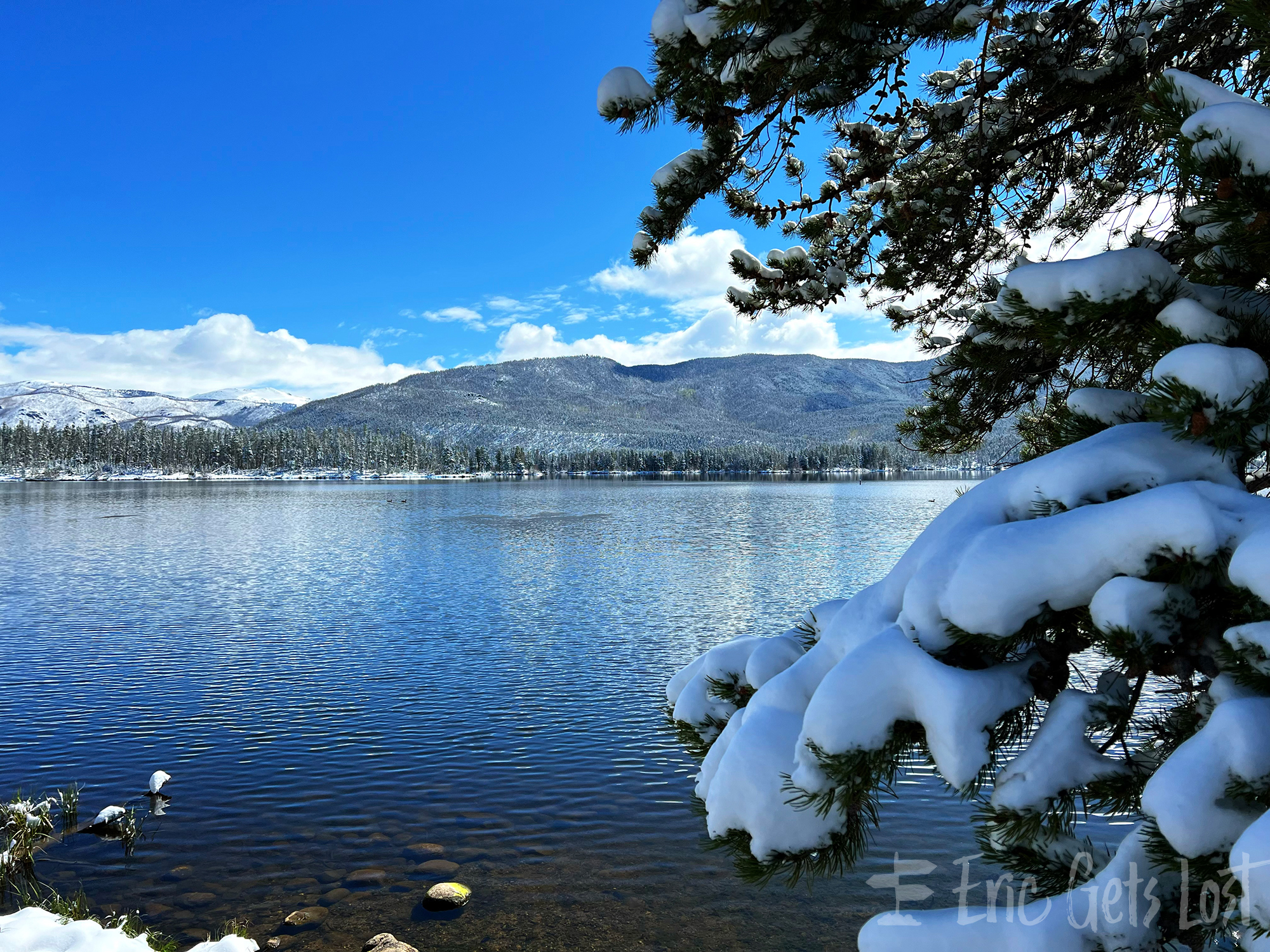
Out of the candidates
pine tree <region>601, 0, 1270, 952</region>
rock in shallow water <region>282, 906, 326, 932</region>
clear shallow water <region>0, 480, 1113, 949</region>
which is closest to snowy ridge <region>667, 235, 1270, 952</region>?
pine tree <region>601, 0, 1270, 952</region>

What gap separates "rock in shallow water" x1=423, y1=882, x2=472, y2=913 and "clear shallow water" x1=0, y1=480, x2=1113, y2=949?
0.77 ft

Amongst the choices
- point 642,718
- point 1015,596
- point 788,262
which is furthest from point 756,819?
point 642,718

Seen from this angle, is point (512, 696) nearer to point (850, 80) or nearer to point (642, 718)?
point (642, 718)

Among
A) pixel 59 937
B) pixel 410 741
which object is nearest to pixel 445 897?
pixel 59 937

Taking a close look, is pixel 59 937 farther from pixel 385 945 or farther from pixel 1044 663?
pixel 1044 663

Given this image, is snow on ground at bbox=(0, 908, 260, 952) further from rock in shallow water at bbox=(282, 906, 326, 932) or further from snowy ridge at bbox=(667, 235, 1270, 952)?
snowy ridge at bbox=(667, 235, 1270, 952)

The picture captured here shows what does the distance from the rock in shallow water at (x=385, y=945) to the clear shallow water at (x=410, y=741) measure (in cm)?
43

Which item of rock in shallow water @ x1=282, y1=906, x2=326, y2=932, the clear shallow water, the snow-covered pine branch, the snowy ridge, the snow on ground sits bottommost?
rock in shallow water @ x1=282, y1=906, x2=326, y2=932

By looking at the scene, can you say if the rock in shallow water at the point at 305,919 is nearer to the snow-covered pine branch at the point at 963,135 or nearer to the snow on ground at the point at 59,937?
the snow on ground at the point at 59,937

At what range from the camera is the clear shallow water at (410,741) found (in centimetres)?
→ 951

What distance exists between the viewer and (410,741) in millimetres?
14750

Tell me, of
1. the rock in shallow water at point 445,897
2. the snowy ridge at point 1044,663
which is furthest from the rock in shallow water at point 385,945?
the snowy ridge at point 1044,663

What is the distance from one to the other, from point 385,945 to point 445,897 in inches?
49.5

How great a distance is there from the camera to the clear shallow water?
9.51 metres
